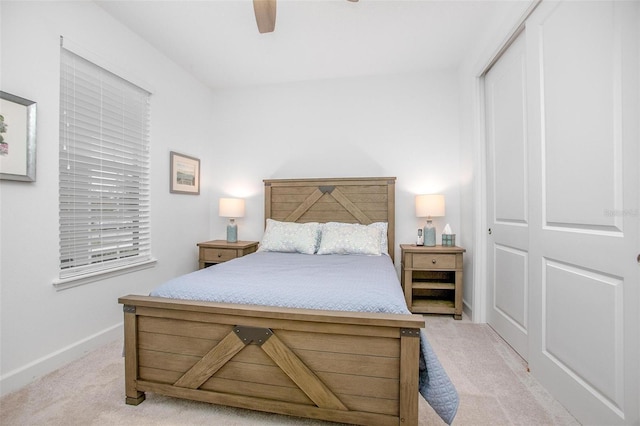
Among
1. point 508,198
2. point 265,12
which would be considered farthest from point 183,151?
point 508,198

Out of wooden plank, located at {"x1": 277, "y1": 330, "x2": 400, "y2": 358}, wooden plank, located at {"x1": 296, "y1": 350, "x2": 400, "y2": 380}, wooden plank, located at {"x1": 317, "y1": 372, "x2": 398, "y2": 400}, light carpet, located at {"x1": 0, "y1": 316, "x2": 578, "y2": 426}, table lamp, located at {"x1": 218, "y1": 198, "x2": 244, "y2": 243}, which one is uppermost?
table lamp, located at {"x1": 218, "y1": 198, "x2": 244, "y2": 243}

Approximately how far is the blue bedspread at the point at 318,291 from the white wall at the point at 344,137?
160 centimetres

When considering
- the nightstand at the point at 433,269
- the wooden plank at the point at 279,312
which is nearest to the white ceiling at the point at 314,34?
the nightstand at the point at 433,269

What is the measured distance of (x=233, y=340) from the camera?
4.51 feet

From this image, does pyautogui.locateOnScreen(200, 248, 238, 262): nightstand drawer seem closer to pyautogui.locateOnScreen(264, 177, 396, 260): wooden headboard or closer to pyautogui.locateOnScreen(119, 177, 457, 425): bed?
pyautogui.locateOnScreen(264, 177, 396, 260): wooden headboard

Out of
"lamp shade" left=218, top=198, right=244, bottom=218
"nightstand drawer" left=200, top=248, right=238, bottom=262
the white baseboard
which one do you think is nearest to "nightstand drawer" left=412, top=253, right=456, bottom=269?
"nightstand drawer" left=200, top=248, right=238, bottom=262

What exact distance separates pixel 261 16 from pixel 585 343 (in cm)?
261

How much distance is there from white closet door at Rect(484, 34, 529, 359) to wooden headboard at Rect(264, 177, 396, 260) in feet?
3.28

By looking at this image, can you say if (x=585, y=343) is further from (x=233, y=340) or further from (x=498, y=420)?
(x=233, y=340)

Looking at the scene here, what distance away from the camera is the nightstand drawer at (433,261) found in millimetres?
2707

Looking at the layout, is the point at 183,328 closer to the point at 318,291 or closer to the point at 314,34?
the point at 318,291

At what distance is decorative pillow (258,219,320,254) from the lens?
276 cm

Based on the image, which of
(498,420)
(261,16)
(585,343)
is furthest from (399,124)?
(498,420)

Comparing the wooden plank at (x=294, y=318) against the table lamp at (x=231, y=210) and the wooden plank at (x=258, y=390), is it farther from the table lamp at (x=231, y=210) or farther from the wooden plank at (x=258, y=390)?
the table lamp at (x=231, y=210)
